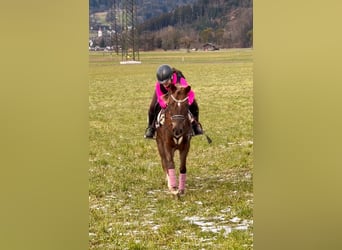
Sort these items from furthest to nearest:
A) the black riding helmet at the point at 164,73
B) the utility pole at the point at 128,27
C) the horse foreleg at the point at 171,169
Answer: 1. the utility pole at the point at 128,27
2. the horse foreleg at the point at 171,169
3. the black riding helmet at the point at 164,73

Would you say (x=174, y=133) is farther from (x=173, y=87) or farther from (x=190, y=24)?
(x=190, y=24)

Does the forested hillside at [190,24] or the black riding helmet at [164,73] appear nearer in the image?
the black riding helmet at [164,73]

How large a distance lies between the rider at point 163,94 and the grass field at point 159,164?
47 mm

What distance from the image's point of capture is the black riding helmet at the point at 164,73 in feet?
11.8

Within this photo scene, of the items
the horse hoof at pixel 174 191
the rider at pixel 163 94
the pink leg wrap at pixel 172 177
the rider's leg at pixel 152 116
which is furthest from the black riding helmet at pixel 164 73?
the horse hoof at pixel 174 191

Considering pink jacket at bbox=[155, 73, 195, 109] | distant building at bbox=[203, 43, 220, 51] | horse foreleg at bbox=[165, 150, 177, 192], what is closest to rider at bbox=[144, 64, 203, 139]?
pink jacket at bbox=[155, 73, 195, 109]

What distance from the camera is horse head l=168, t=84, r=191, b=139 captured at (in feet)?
11.8

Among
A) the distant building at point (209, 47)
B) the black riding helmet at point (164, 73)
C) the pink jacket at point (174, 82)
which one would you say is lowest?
the pink jacket at point (174, 82)

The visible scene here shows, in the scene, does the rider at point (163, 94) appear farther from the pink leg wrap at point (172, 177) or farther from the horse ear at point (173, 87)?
the pink leg wrap at point (172, 177)

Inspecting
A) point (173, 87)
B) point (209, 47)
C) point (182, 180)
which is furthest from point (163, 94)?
point (182, 180)
